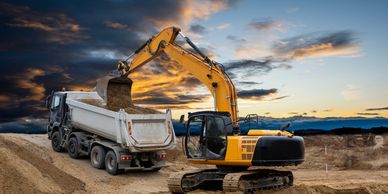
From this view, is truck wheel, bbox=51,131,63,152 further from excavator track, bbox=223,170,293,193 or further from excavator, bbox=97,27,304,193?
excavator track, bbox=223,170,293,193

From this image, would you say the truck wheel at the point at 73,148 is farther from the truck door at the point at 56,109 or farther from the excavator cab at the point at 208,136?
the excavator cab at the point at 208,136

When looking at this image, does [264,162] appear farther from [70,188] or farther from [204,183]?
[70,188]

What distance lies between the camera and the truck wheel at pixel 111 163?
19.0 m

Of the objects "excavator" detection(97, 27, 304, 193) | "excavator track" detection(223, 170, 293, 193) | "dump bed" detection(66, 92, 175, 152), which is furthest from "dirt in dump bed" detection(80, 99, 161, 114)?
"excavator track" detection(223, 170, 293, 193)

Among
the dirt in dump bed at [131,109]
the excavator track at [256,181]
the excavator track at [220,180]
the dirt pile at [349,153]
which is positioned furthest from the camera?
the dirt pile at [349,153]

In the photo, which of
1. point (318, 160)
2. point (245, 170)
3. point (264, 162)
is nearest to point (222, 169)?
point (245, 170)

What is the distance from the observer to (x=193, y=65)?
17562mm

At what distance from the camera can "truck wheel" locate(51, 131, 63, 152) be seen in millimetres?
22297

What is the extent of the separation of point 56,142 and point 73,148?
1682 millimetres

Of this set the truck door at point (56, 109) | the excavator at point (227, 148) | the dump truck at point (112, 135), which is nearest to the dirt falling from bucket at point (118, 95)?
the dump truck at point (112, 135)

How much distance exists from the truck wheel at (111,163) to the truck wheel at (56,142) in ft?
12.5

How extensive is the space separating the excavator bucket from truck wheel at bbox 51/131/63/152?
3.31m

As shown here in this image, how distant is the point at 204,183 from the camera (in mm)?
15938

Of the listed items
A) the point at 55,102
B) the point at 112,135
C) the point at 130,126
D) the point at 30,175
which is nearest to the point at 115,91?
the point at 112,135
